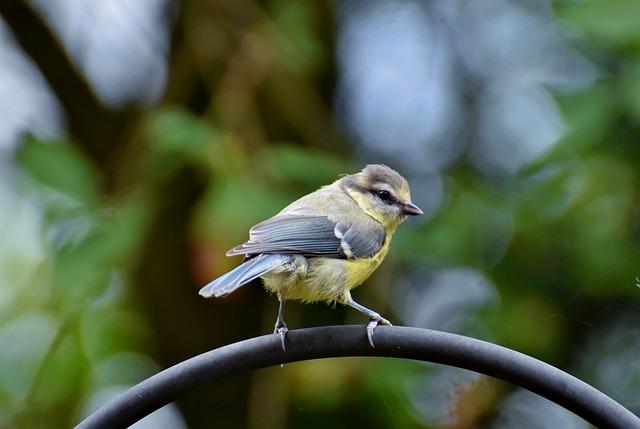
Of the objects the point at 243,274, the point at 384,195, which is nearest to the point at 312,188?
the point at 384,195

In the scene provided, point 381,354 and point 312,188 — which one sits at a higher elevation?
point 312,188

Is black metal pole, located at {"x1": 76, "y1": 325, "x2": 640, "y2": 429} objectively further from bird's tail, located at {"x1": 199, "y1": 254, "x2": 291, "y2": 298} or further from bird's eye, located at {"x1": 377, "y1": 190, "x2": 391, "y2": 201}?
bird's eye, located at {"x1": 377, "y1": 190, "x2": 391, "y2": 201}

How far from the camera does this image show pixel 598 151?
2.59 m

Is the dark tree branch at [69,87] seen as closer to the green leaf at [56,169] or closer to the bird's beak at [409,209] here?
the green leaf at [56,169]

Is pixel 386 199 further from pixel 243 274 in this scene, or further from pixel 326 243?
pixel 243 274

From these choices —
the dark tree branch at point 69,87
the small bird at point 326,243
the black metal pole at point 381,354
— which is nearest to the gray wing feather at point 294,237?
the small bird at point 326,243

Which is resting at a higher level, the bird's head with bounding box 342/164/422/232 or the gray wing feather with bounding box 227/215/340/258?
the bird's head with bounding box 342/164/422/232

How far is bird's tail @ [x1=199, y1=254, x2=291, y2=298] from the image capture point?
5.68ft

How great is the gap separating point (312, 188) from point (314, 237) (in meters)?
0.59

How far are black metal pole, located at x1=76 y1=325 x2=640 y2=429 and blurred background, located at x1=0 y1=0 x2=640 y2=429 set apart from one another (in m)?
1.03

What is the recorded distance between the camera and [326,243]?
2.20 m

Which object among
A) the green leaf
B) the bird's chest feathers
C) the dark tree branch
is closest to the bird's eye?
the bird's chest feathers

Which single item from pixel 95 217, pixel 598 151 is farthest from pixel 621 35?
pixel 95 217

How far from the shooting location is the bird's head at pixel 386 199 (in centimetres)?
244
